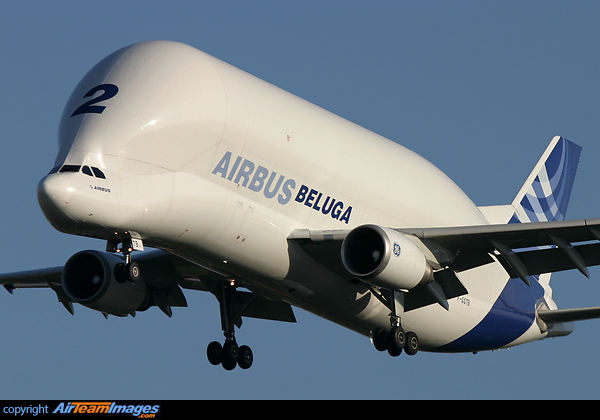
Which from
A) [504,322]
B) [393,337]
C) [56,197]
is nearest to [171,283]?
[393,337]

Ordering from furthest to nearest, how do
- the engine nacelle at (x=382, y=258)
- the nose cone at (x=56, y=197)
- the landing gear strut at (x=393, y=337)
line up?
the landing gear strut at (x=393, y=337)
the engine nacelle at (x=382, y=258)
the nose cone at (x=56, y=197)

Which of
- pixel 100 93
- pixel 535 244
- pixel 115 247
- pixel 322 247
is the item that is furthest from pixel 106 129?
pixel 535 244

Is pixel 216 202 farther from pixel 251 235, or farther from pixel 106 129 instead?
pixel 106 129

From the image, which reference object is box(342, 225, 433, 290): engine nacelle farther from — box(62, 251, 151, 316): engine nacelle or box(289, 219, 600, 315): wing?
box(62, 251, 151, 316): engine nacelle

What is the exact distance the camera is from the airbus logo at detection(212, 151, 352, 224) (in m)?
→ 28.2

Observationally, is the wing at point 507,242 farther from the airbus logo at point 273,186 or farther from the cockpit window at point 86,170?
the cockpit window at point 86,170

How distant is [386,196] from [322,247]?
10.3 ft

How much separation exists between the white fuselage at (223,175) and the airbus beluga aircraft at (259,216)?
0.12ft

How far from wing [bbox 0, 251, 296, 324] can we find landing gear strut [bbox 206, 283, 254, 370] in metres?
0.14

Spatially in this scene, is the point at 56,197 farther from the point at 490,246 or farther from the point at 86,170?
the point at 490,246

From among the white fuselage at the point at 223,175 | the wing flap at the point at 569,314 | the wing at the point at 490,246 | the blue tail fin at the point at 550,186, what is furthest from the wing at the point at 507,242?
the blue tail fin at the point at 550,186

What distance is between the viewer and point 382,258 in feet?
94.2

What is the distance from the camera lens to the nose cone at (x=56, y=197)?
2542 centimetres

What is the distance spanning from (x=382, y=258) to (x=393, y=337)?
152 inches
